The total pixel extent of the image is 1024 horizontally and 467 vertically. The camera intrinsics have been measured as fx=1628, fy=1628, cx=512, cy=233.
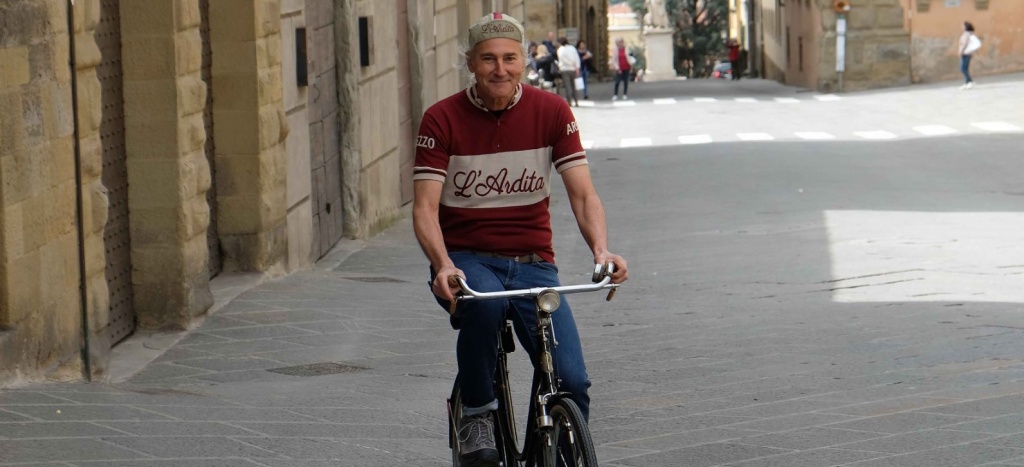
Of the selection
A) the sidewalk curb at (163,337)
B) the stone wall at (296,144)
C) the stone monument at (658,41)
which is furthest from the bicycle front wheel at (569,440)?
the stone monument at (658,41)

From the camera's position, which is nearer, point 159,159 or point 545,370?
point 545,370

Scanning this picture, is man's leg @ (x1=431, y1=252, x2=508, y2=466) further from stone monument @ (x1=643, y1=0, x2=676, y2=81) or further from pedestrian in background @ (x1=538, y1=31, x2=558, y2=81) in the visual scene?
stone monument @ (x1=643, y1=0, x2=676, y2=81)

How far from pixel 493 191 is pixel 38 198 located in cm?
276

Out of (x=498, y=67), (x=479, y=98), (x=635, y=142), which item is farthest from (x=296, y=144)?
(x=635, y=142)

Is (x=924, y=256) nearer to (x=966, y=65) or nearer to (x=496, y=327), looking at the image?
(x=496, y=327)

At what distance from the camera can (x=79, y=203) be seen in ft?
23.7

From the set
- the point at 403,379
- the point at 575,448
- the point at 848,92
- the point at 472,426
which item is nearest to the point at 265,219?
the point at 403,379

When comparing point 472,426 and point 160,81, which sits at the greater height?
point 160,81

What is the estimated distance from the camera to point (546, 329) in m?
4.43

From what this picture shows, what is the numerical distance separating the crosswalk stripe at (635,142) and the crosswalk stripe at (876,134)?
3.29m

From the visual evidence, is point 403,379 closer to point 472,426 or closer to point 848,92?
point 472,426

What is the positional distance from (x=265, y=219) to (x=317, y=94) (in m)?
2.34

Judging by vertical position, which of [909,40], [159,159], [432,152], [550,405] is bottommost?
[909,40]

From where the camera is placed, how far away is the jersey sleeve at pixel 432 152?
4676 millimetres
